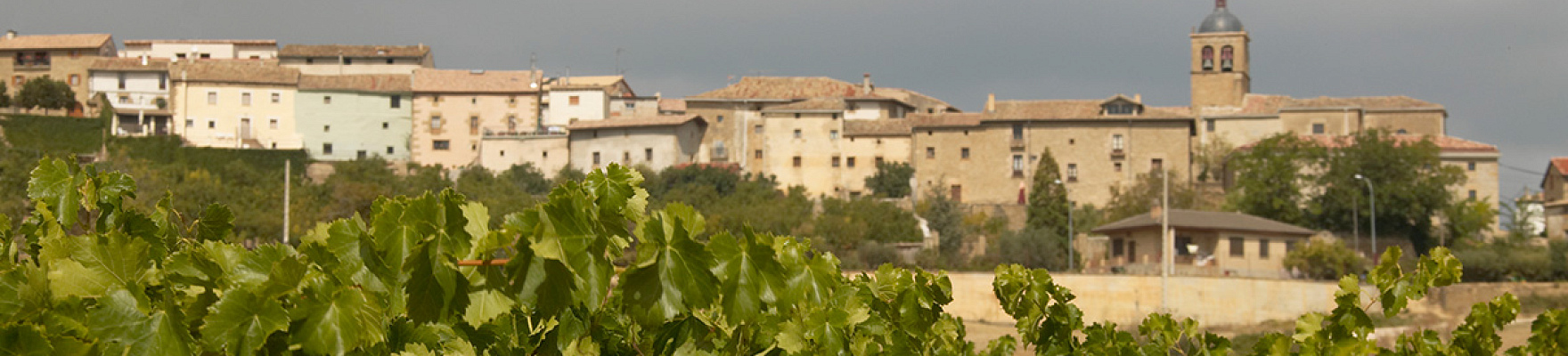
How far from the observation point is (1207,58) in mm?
87812

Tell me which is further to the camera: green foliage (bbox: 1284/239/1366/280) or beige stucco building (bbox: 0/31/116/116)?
beige stucco building (bbox: 0/31/116/116)

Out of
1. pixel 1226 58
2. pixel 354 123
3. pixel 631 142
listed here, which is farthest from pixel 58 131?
pixel 1226 58

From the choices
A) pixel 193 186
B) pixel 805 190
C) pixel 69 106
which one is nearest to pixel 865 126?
pixel 805 190

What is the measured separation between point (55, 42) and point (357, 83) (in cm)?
1498

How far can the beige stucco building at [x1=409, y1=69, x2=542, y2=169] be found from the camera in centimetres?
7206

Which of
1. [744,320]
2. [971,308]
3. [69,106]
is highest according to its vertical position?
[69,106]

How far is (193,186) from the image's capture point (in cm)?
5528

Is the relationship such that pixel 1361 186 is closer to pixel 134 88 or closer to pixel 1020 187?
pixel 1020 187

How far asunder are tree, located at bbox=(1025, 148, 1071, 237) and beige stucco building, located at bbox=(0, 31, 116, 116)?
44179 millimetres

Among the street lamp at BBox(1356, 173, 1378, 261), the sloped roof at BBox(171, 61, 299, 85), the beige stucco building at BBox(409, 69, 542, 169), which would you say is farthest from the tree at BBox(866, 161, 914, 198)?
the sloped roof at BBox(171, 61, 299, 85)

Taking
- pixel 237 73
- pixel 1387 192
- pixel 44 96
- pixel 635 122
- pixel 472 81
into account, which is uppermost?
pixel 237 73

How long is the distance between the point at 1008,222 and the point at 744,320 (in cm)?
6112

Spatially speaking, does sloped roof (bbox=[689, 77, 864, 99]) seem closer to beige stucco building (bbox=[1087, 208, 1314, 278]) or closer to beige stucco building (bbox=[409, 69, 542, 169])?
beige stucco building (bbox=[409, 69, 542, 169])

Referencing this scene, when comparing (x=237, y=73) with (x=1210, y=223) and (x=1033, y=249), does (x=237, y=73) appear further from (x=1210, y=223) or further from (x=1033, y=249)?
(x=1210, y=223)
